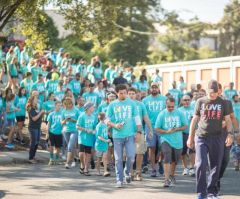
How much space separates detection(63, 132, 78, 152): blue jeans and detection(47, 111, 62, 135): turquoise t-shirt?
741 mm

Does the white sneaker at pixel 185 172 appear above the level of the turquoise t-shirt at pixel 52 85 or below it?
below

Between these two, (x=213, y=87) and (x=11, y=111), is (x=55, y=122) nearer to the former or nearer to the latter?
(x=11, y=111)

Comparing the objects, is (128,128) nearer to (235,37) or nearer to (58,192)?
(58,192)

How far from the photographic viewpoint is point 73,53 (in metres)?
49.6

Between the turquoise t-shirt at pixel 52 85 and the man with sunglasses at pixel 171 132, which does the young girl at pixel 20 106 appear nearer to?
the turquoise t-shirt at pixel 52 85

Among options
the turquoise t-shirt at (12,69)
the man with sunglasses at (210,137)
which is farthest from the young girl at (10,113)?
the man with sunglasses at (210,137)

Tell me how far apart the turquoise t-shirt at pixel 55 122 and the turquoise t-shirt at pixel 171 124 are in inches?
211

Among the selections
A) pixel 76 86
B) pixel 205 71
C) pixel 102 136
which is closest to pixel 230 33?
pixel 205 71

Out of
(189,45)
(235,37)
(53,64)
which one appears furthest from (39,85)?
(189,45)

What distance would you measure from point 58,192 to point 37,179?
2289 millimetres

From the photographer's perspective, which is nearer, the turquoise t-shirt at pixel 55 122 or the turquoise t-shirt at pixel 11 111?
the turquoise t-shirt at pixel 55 122

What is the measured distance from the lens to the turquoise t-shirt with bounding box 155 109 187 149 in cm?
1374

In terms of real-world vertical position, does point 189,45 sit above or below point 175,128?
above

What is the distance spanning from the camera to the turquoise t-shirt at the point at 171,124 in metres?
13.7
